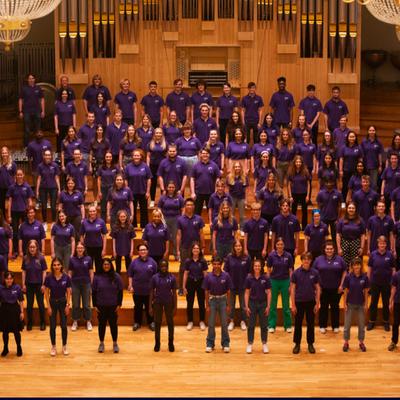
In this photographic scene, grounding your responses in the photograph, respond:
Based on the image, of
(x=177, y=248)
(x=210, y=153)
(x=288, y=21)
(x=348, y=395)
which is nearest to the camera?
(x=348, y=395)

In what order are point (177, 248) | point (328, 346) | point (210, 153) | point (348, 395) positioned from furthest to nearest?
point (210, 153)
point (177, 248)
point (328, 346)
point (348, 395)

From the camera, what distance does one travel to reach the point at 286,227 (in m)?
16.3

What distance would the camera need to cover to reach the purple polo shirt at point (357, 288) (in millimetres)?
15156

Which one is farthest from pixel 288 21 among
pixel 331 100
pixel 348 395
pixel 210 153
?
pixel 348 395

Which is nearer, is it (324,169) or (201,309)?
(201,309)

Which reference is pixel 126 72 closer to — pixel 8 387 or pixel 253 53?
pixel 253 53

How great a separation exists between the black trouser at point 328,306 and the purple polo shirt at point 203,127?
4218mm

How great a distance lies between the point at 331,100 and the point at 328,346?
567cm

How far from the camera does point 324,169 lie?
57.3ft

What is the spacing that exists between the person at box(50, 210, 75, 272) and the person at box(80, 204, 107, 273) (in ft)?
0.53

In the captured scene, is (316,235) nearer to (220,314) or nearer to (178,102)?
(220,314)

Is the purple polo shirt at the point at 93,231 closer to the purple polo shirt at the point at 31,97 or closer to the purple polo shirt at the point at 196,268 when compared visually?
the purple polo shirt at the point at 196,268

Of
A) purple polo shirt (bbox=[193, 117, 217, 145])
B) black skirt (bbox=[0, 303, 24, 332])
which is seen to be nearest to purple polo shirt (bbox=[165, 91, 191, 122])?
purple polo shirt (bbox=[193, 117, 217, 145])

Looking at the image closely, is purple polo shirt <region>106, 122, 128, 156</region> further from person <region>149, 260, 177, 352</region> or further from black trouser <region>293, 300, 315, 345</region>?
Result: black trouser <region>293, 300, 315, 345</region>
